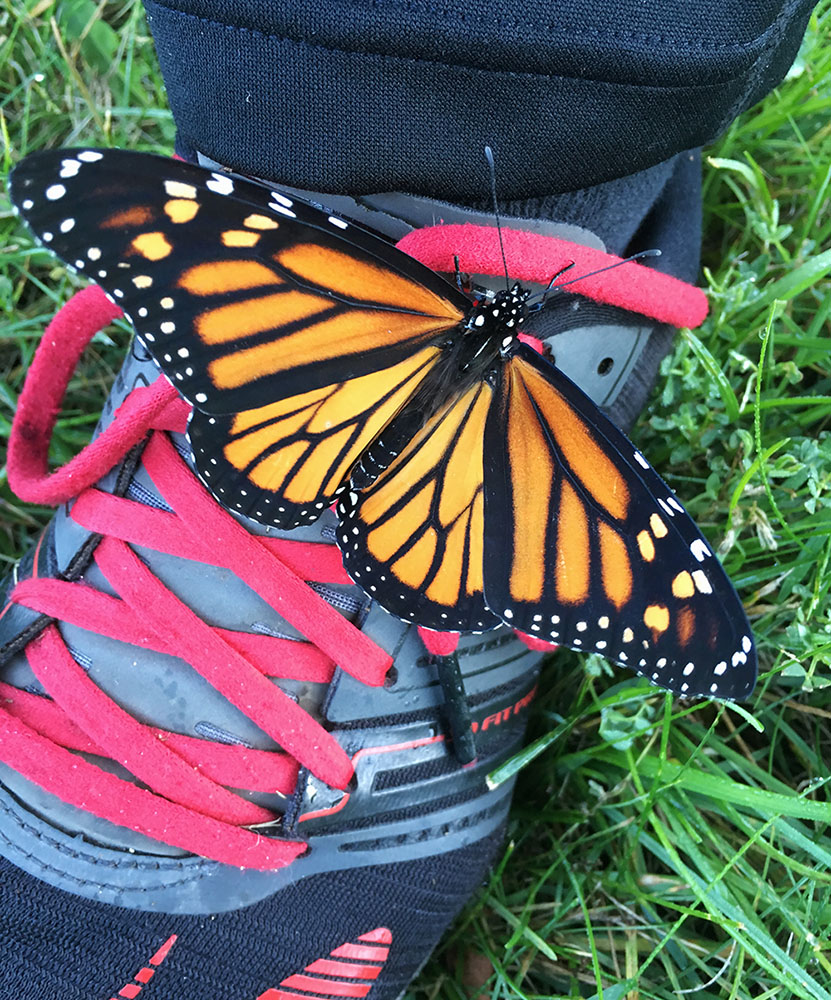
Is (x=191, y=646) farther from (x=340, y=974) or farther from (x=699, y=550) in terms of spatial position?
(x=699, y=550)

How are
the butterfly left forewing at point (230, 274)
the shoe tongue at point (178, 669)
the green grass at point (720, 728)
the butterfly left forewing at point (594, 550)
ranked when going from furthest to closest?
the green grass at point (720, 728), the shoe tongue at point (178, 669), the butterfly left forewing at point (594, 550), the butterfly left forewing at point (230, 274)

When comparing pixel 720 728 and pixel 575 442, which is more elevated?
pixel 575 442

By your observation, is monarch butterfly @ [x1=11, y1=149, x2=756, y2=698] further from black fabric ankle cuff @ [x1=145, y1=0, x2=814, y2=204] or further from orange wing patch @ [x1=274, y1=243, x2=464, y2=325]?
black fabric ankle cuff @ [x1=145, y1=0, x2=814, y2=204]

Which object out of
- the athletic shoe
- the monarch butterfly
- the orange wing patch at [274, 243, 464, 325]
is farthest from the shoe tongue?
the orange wing patch at [274, 243, 464, 325]

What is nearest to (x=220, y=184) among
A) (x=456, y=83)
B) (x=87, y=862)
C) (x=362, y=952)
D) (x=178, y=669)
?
(x=456, y=83)

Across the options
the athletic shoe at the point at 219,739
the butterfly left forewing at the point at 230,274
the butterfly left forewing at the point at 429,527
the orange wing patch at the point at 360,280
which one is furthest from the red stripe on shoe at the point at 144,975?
the orange wing patch at the point at 360,280

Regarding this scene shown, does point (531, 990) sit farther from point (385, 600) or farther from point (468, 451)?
point (468, 451)

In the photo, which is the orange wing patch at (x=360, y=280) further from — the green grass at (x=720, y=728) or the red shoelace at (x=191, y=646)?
the green grass at (x=720, y=728)
